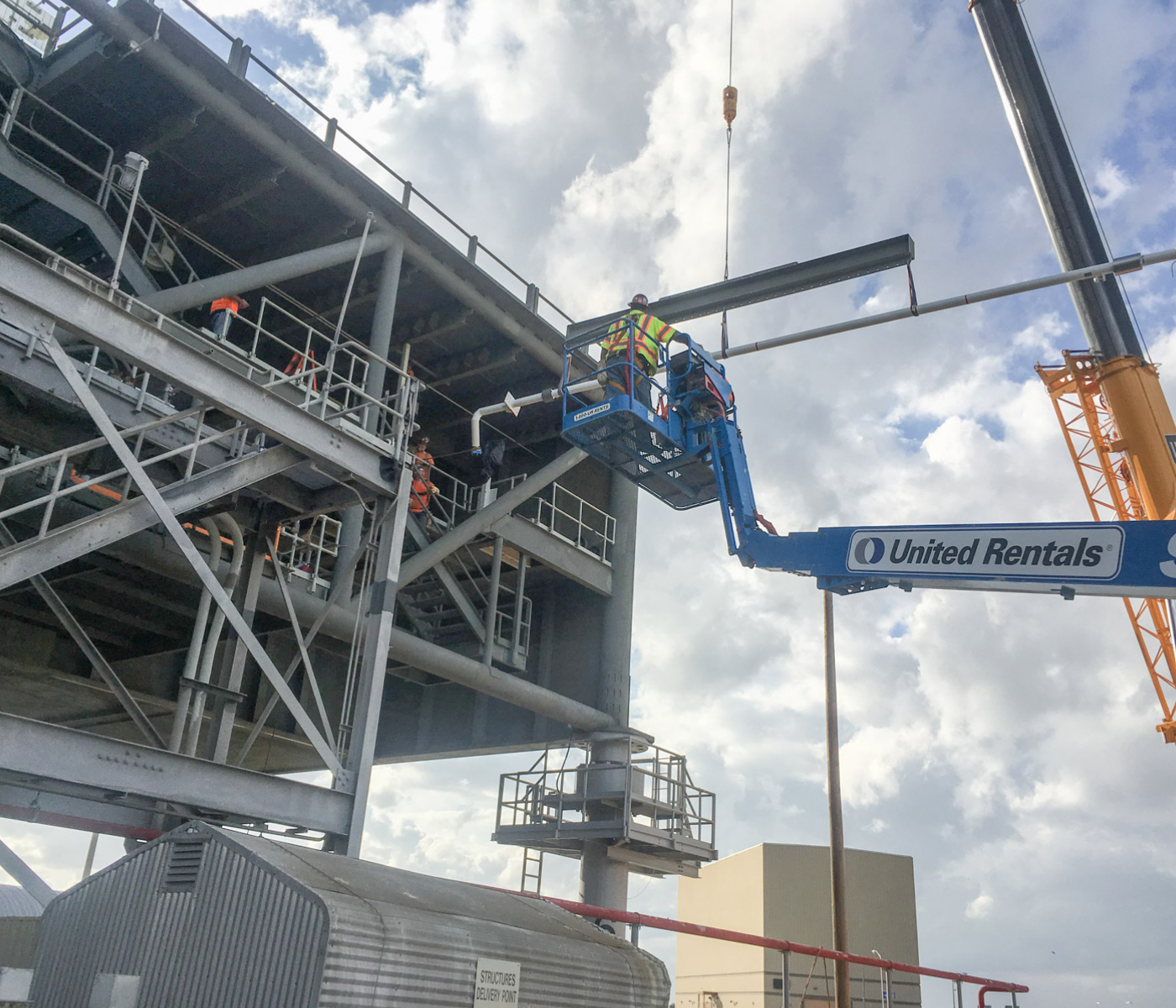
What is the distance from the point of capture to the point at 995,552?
30.2 feet

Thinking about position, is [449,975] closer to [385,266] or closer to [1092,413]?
[385,266]

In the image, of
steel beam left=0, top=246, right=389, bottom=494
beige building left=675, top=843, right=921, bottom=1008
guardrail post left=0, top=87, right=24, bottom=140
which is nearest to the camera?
steel beam left=0, top=246, right=389, bottom=494

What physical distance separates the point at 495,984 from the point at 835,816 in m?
12.4

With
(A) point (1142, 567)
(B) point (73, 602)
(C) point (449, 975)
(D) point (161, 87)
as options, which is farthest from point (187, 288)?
(A) point (1142, 567)

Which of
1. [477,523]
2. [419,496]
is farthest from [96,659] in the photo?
[477,523]

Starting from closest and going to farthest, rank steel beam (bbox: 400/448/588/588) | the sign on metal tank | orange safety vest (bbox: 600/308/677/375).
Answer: the sign on metal tank → orange safety vest (bbox: 600/308/677/375) → steel beam (bbox: 400/448/588/588)

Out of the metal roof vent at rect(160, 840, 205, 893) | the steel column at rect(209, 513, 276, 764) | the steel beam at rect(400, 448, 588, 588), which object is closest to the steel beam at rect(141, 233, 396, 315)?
the steel column at rect(209, 513, 276, 764)

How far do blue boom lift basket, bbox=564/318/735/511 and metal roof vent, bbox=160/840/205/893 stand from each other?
6.48 meters

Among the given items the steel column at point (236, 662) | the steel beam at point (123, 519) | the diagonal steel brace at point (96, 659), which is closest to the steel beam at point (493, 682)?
the steel column at point (236, 662)

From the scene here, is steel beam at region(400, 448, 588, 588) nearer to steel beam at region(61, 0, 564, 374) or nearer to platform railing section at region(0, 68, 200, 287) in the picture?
steel beam at region(61, 0, 564, 374)

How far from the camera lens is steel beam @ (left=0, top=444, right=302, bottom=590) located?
902 cm

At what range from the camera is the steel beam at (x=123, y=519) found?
9023mm

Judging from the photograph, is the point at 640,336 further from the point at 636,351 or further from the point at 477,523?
the point at 477,523

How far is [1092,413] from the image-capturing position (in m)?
27.9
